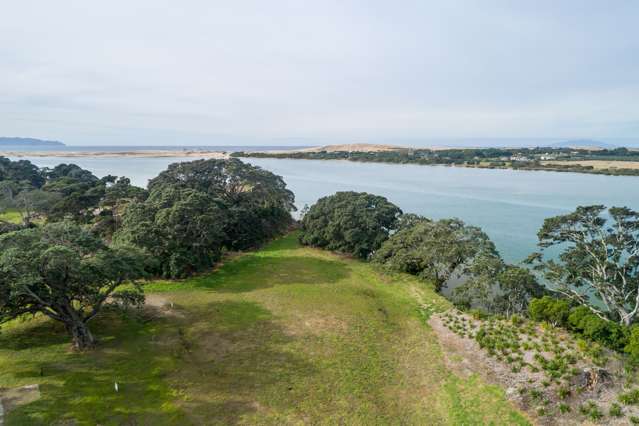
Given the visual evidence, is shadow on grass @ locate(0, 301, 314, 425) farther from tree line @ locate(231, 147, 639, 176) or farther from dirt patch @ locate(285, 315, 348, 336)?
tree line @ locate(231, 147, 639, 176)

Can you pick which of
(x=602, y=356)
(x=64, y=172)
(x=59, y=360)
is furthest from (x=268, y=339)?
(x=64, y=172)

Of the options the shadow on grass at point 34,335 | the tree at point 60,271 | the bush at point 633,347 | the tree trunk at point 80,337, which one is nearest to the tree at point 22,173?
the shadow on grass at point 34,335

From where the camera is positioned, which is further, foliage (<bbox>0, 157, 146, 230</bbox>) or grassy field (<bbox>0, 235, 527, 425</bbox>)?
foliage (<bbox>0, 157, 146, 230</bbox>)

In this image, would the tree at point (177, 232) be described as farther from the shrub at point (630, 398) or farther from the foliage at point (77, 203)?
the shrub at point (630, 398)

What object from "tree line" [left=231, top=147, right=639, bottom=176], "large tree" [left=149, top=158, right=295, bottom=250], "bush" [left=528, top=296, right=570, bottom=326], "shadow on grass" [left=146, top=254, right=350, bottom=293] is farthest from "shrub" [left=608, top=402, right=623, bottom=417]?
"tree line" [left=231, top=147, right=639, bottom=176]

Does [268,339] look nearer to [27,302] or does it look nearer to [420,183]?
[27,302]
